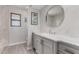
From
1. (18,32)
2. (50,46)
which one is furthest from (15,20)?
(50,46)

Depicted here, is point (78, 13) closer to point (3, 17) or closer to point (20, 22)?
point (3, 17)

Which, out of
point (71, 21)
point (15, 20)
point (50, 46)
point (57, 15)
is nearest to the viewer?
point (50, 46)

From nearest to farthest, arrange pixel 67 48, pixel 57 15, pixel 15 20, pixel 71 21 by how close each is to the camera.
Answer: pixel 67 48 → pixel 71 21 → pixel 57 15 → pixel 15 20

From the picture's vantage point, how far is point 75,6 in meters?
1.78

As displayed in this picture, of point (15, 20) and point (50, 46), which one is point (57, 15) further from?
point (15, 20)

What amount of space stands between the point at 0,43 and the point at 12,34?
2761mm

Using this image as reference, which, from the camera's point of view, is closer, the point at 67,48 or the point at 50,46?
the point at 67,48

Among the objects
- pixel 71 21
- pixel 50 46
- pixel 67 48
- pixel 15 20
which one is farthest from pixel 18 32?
pixel 67 48

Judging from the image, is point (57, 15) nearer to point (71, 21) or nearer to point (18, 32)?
point (71, 21)

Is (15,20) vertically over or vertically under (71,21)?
over

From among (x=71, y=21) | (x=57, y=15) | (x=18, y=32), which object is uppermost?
(x=57, y=15)

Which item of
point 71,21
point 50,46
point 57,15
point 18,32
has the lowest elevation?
point 50,46

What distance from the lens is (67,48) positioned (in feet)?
4.22
